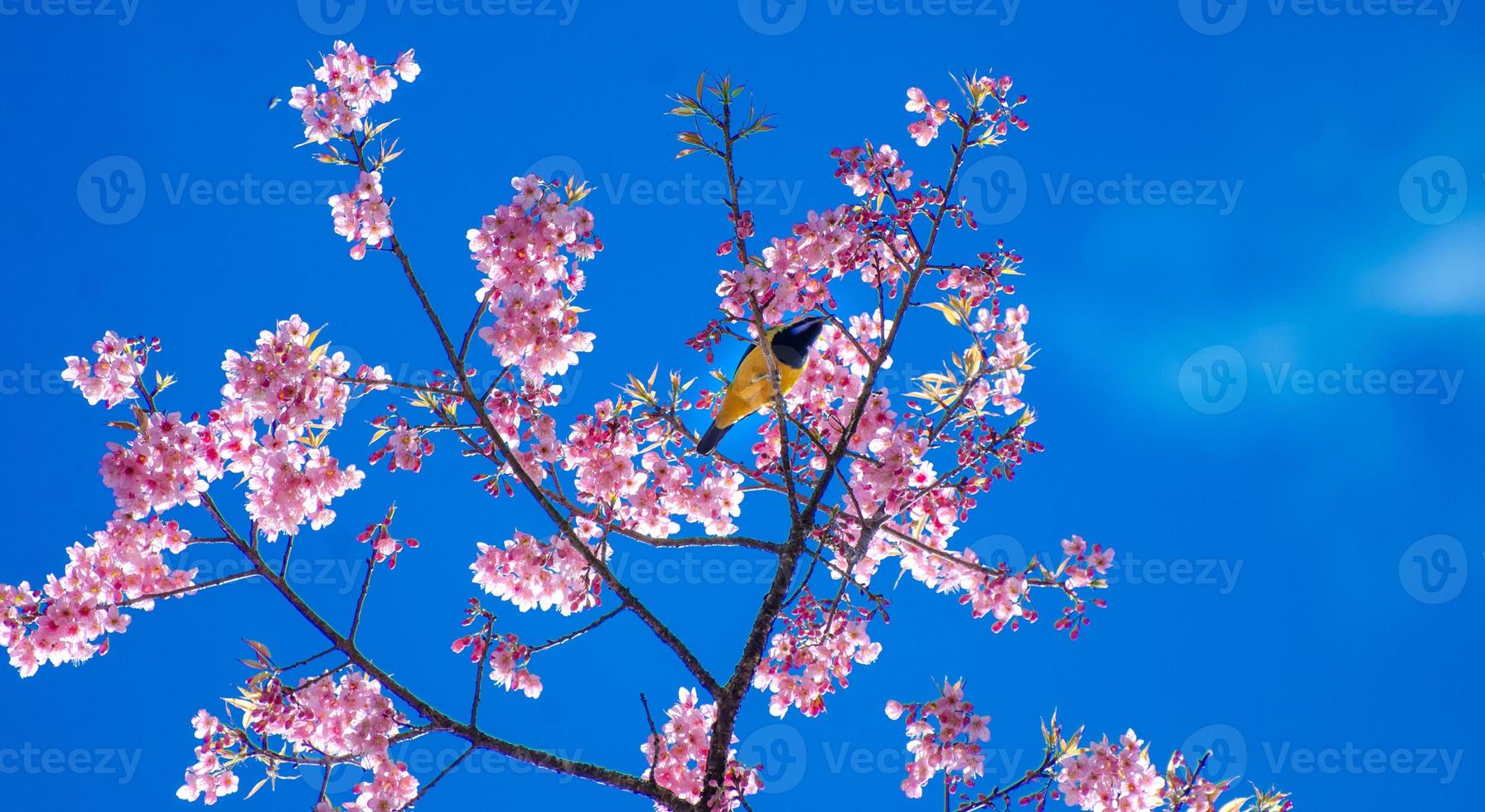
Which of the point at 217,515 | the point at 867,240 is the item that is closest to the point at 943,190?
the point at 867,240

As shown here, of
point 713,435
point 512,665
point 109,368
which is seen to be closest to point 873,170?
point 713,435

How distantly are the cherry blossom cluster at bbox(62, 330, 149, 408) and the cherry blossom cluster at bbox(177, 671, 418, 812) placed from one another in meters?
1.39

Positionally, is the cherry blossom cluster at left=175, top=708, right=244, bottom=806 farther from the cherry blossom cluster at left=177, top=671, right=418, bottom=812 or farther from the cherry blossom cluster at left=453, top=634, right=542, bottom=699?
the cherry blossom cluster at left=453, top=634, right=542, bottom=699

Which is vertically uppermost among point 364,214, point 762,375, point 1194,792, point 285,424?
point 762,375

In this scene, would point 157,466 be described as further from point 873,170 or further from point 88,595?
point 873,170

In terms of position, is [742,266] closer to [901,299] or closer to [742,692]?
[901,299]

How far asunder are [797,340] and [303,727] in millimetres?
2869

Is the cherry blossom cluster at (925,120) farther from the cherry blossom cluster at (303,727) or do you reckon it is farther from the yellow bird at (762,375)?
the cherry blossom cluster at (303,727)

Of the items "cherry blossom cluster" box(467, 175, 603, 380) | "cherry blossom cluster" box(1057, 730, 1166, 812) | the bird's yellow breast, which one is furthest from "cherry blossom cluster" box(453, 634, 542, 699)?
"cherry blossom cluster" box(1057, 730, 1166, 812)

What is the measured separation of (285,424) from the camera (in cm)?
412

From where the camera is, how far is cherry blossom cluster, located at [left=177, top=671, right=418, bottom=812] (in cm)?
421

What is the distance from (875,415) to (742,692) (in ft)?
4.59

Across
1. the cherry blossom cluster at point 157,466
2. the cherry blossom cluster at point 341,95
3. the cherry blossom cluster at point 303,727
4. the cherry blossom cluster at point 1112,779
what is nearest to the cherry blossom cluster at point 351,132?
the cherry blossom cluster at point 341,95

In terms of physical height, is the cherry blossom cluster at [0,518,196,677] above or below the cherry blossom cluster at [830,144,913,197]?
below
